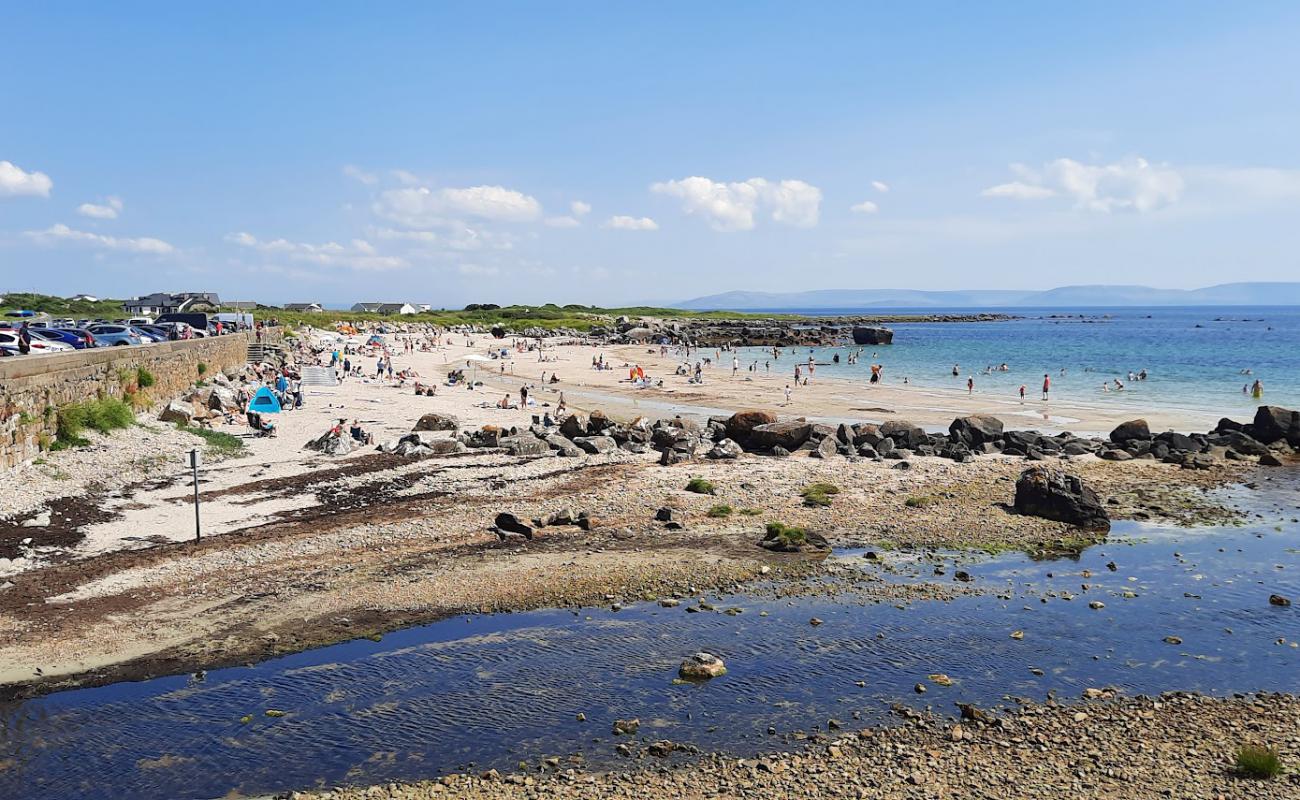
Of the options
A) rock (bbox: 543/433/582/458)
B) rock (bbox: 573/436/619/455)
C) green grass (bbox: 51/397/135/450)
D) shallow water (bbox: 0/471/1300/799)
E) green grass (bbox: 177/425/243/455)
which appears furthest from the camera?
rock (bbox: 573/436/619/455)

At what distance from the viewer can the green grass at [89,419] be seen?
84.1 feet

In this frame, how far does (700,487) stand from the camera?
79.9 feet

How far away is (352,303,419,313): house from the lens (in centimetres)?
16375

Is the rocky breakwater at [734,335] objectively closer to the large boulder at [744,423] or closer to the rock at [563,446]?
the large boulder at [744,423]

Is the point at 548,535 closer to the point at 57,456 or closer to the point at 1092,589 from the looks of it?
the point at 1092,589

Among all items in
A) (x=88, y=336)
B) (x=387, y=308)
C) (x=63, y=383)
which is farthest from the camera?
(x=387, y=308)

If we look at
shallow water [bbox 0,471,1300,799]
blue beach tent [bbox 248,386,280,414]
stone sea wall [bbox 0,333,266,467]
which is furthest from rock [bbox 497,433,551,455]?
shallow water [bbox 0,471,1300,799]

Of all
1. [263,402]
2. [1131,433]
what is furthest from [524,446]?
[1131,433]

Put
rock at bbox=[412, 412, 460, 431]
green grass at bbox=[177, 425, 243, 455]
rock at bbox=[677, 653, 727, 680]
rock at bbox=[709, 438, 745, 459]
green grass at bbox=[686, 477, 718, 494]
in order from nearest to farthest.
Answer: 1. rock at bbox=[677, 653, 727, 680]
2. green grass at bbox=[686, 477, 718, 494]
3. green grass at bbox=[177, 425, 243, 455]
4. rock at bbox=[709, 438, 745, 459]
5. rock at bbox=[412, 412, 460, 431]

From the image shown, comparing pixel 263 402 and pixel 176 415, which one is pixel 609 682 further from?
pixel 263 402

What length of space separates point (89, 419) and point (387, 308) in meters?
143

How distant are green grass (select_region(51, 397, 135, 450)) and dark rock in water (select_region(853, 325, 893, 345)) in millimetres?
103823

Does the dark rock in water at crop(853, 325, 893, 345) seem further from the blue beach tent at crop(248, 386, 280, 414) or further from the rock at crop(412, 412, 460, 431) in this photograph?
the blue beach tent at crop(248, 386, 280, 414)

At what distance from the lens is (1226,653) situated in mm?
13766
